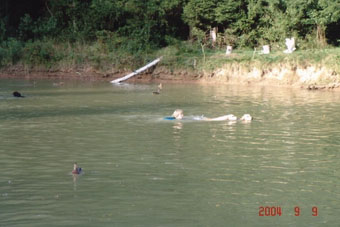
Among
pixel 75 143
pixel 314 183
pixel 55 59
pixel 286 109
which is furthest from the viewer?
pixel 55 59

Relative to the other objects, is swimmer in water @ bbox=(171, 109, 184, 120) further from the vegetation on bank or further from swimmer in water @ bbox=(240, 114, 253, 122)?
the vegetation on bank

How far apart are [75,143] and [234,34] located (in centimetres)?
2652

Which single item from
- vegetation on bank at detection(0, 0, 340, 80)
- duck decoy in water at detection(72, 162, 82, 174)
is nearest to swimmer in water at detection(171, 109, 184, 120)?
duck decoy in water at detection(72, 162, 82, 174)

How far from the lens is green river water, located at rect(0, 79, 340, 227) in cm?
1044

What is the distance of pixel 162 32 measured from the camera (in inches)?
1687

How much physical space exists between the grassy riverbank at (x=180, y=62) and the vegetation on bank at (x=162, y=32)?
6cm

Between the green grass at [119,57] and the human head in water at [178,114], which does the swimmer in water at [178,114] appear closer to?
the human head in water at [178,114]

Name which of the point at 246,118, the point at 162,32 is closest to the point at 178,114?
the point at 246,118

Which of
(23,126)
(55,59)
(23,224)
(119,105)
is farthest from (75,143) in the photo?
(55,59)

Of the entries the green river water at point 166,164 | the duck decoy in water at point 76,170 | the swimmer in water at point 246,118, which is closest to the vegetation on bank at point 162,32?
the green river water at point 166,164

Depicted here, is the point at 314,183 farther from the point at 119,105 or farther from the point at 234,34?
the point at 234,34

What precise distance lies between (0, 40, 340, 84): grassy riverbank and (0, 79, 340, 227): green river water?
7320mm

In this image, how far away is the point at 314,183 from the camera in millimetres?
12430

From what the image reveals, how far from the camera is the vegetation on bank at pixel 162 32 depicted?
38094mm
